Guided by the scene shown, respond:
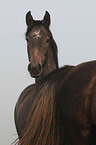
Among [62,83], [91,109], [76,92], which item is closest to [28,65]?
[62,83]

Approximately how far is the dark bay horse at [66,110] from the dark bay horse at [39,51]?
0.42m

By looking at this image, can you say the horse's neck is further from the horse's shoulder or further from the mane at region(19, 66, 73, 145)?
the mane at region(19, 66, 73, 145)

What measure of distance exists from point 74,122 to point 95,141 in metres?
0.27

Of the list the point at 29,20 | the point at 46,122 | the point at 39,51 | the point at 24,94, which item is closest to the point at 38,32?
the point at 39,51

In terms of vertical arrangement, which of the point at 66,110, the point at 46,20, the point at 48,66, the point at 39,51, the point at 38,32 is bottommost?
the point at 66,110

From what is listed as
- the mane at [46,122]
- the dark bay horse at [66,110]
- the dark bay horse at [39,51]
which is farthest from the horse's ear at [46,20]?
the mane at [46,122]

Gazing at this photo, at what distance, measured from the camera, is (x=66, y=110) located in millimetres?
2264

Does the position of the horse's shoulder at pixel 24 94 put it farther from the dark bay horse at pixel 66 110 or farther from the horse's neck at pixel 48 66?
the dark bay horse at pixel 66 110

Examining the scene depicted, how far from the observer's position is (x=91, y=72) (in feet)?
7.11

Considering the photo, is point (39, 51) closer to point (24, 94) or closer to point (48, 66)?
point (48, 66)

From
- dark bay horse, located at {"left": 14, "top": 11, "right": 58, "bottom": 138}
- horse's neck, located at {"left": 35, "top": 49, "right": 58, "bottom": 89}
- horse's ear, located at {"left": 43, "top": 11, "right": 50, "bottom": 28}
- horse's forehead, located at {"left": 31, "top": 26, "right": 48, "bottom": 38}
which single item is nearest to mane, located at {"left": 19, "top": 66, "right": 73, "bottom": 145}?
dark bay horse, located at {"left": 14, "top": 11, "right": 58, "bottom": 138}

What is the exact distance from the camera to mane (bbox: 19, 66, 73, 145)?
243 cm

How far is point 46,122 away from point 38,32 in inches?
55.0

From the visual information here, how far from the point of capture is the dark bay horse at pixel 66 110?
2.14m
